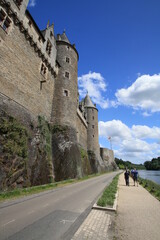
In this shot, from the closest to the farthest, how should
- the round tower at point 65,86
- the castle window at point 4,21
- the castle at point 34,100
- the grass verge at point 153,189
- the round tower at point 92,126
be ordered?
the grass verge at point 153,189, the castle at point 34,100, the castle window at point 4,21, the round tower at point 65,86, the round tower at point 92,126

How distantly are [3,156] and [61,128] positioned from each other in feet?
28.6

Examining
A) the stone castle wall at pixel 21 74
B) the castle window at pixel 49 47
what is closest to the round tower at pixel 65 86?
the stone castle wall at pixel 21 74

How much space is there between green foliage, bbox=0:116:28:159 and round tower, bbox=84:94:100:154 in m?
23.9

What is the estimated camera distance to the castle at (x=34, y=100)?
927 cm

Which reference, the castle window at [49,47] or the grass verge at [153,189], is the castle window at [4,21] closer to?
the castle window at [49,47]

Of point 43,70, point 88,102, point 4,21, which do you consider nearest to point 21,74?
point 4,21

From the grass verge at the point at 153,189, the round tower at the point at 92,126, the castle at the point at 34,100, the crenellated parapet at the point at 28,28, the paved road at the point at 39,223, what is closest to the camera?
the paved road at the point at 39,223

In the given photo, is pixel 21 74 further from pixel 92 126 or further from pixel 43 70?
pixel 92 126

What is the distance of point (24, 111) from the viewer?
1138cm

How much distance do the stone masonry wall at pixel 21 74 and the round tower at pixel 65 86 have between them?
2.06m

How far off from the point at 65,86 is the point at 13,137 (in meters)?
12.1

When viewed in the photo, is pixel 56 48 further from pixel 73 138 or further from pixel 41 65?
pixel 73 138

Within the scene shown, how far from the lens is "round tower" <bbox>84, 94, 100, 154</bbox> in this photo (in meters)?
32.9

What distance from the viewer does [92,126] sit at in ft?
117
